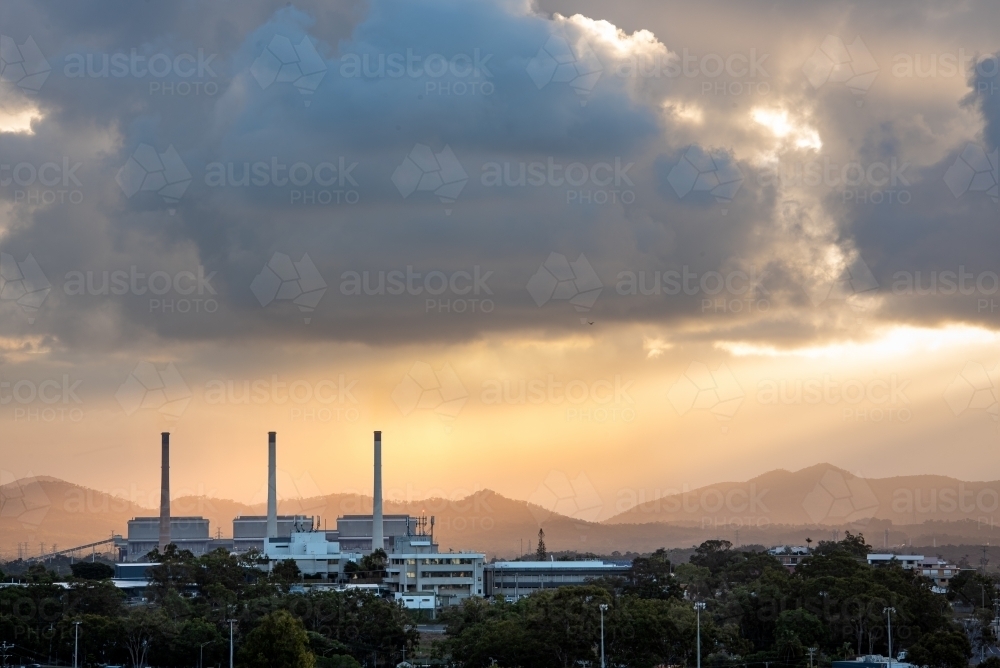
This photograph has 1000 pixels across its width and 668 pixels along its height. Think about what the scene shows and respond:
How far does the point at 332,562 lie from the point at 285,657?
316ft

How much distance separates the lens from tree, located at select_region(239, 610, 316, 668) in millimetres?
97562

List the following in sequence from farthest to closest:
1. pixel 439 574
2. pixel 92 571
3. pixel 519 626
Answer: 1. pixel 439 574
2. pixel 92 571
3. pixel 519 626

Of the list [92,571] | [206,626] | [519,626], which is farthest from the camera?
[92,571]

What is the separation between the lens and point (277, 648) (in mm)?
97938

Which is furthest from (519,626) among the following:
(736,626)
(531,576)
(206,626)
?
(531,576)

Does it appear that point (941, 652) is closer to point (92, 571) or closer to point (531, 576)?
point (531, 576)

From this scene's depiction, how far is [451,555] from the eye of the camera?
18725cm

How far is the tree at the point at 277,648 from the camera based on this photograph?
97.6m

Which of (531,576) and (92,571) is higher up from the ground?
(92,571)

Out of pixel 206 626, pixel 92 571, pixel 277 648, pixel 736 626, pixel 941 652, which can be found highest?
pixel 92 571

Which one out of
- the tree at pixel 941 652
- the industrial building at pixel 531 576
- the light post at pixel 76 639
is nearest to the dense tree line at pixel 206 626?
the light post at pixel 76 639

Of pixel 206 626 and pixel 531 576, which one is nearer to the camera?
pixel 206 626

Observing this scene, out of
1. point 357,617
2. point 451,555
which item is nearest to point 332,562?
point 451,555

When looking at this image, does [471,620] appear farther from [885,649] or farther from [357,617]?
[885,649]
